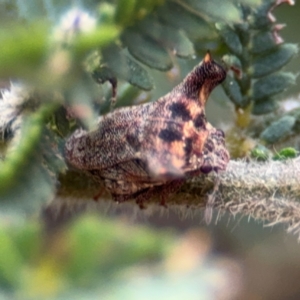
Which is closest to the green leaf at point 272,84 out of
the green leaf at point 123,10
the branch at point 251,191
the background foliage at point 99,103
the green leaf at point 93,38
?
the background foliage at point 99,103

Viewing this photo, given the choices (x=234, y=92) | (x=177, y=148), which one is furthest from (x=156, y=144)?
(x=234, y=92)

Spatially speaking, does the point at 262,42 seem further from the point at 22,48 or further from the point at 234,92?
the point at 22,48

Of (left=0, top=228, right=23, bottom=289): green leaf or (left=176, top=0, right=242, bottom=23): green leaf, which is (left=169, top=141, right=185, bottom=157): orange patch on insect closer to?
(left=176, top=0, right=242, bottom=23): green leaf

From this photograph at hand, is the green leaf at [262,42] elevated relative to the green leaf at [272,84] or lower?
elevated

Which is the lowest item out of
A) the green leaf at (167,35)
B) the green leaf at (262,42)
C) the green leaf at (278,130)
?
the green leaf at (278,130)

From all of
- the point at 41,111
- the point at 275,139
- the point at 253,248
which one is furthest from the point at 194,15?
the point at 253,248

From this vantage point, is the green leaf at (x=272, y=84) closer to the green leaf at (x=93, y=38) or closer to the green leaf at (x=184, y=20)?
the green leaf at (x=184, y=20)

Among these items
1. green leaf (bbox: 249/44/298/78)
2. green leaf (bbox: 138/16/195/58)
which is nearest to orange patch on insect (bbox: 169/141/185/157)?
green leaf (bbox: 138/16/195/58)
